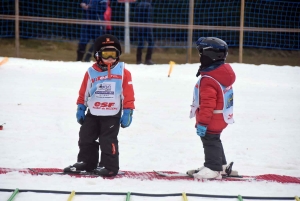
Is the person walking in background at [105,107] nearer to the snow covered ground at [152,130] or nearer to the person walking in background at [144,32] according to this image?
the snow covered ground at [152,130]

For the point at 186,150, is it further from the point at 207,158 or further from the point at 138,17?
the point at 138,17

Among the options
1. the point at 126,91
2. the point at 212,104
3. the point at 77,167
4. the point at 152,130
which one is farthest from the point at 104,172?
the point at 152,130

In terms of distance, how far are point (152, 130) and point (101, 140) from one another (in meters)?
2.46

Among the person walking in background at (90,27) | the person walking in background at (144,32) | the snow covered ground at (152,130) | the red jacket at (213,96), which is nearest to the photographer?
the snow covered ground at (152,130)

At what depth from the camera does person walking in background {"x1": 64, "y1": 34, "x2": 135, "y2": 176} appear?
520 centimetres

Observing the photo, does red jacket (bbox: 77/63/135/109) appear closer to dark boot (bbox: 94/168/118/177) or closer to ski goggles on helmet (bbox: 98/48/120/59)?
ski goggles on helmet (bbox: 98/48/120/59)

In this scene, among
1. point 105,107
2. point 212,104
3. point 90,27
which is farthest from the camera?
point 90,27

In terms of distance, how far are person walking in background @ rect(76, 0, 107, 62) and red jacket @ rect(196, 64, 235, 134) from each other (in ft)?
25.2

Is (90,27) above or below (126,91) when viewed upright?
above

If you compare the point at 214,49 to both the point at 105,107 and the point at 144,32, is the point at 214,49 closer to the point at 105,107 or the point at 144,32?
the point at 105,107

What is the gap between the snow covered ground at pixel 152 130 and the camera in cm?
493

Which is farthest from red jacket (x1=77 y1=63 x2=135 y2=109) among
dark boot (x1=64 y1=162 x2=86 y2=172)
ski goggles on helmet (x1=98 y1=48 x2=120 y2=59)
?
dark boot (x1=64 y1=162 x2=86 y2=172)

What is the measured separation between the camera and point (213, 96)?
5.11 metres

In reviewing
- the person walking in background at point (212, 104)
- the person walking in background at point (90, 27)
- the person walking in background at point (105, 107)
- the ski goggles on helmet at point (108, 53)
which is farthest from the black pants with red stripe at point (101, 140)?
the person walking in background at point (90, 27)
